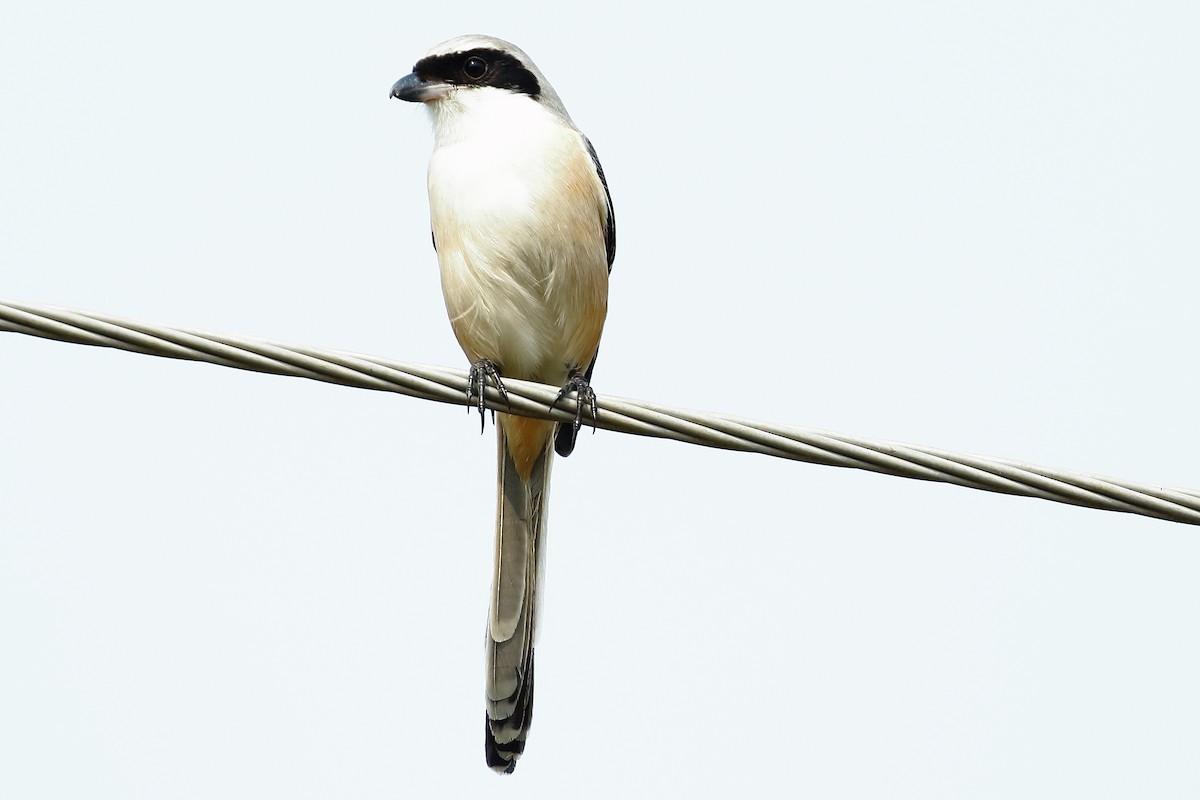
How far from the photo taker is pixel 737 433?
3545 mm

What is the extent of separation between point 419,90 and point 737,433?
9.30 ft

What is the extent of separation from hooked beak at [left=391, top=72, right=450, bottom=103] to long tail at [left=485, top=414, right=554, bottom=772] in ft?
4.57

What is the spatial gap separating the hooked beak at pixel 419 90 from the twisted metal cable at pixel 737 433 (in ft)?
7.97

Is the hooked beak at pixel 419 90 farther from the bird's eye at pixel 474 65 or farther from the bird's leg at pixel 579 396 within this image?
the bird's leg at pixel 579 396

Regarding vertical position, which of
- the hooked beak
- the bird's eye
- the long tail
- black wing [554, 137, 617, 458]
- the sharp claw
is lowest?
the long tail

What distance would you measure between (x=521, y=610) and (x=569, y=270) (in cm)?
141

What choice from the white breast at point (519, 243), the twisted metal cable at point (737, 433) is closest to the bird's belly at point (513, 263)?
the white breast at point (519, 243)

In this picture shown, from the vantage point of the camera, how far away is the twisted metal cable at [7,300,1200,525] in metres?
3.33

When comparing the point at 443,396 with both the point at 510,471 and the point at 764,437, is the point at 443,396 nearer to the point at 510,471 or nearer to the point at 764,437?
the point at 764,437

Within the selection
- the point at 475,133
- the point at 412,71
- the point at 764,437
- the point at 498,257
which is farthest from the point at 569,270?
the point at 764,437

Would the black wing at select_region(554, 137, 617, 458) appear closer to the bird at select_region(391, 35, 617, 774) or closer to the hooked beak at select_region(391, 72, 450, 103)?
the bird at select_region(391, 35, 617, 774)

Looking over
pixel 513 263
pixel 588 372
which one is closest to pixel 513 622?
pixel 588 372

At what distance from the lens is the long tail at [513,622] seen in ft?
18.3

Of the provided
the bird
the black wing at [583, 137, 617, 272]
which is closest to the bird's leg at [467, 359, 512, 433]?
the bird
